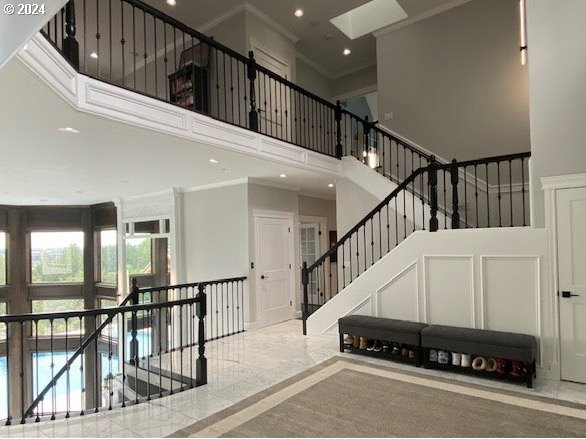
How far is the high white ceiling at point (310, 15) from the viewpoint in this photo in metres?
6.65

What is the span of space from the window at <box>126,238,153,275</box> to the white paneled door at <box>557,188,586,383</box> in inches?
309

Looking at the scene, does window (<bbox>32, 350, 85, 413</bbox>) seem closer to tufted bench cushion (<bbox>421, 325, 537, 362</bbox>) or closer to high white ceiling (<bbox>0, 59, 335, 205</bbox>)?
high white ceiling (<bbox>0, 59, 335, 205</bbox>)

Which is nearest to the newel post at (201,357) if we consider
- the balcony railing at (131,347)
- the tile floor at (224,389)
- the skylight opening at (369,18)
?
the balcony railing at (131,347)

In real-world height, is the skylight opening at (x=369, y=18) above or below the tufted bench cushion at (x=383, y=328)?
above

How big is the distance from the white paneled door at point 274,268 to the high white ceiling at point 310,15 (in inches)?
156

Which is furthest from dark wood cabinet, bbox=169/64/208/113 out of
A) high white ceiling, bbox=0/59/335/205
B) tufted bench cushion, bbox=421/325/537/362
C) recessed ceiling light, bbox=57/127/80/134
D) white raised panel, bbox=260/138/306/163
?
tufted bench cushion, bbox=421/325/537/362

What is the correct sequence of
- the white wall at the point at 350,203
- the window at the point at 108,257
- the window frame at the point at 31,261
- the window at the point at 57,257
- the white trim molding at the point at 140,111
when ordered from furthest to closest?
the window at the point at 57,257, the window frame at the point at 31,261, the window at the point at 108,257, the white wall at the point at 350,203, the white trim molding at the point at 140,111

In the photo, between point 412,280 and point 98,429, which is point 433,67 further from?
point 98,429

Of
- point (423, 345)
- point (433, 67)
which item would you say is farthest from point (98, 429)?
point (433, 67)

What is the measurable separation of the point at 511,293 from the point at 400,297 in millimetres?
1295

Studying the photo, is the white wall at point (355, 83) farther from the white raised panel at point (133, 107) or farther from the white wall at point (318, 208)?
the white raised panel at point (133, 107)

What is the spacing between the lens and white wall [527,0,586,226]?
3.75 meters

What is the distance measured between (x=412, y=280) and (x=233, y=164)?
2.99 metres

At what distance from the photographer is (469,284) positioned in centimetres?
434
